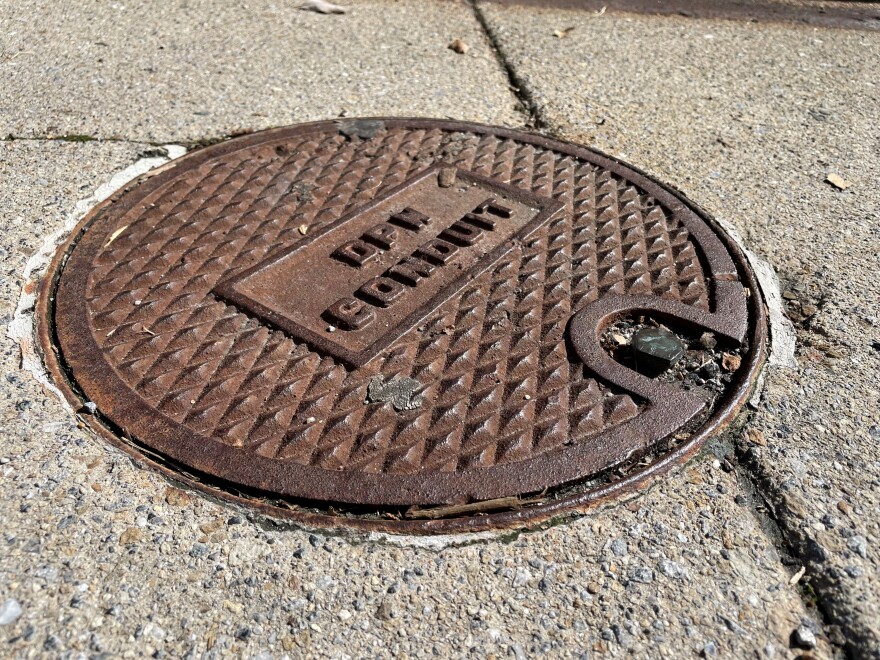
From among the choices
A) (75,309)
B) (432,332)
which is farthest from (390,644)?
(75,309)

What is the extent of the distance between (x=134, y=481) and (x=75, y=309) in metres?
0.54

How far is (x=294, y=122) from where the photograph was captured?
262cm

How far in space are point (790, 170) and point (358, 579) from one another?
1.90m

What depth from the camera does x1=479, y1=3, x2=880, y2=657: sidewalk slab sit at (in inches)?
57.7

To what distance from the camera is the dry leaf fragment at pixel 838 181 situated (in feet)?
7.80

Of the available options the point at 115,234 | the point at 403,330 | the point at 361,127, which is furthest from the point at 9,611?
the point at 361,127

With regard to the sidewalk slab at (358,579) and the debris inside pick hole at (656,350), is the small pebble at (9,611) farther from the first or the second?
the debris inside pick hole at (656,350)

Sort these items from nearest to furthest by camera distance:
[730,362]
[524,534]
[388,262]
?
[524,534] < [730,362] < [388,262]

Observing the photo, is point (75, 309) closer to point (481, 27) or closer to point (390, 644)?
point (390, 644)

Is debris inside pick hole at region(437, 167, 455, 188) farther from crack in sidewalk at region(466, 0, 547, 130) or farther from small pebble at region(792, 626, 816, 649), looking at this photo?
small pebble at region(792, 626, 816, 649)

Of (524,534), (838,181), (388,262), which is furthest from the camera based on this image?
(838,181)

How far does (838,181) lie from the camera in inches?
94.4

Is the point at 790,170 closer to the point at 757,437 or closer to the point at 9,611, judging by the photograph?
the point at 757,437

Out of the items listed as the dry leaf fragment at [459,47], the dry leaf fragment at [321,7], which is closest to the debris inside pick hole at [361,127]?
the dry leaf fragment at [459,47]
